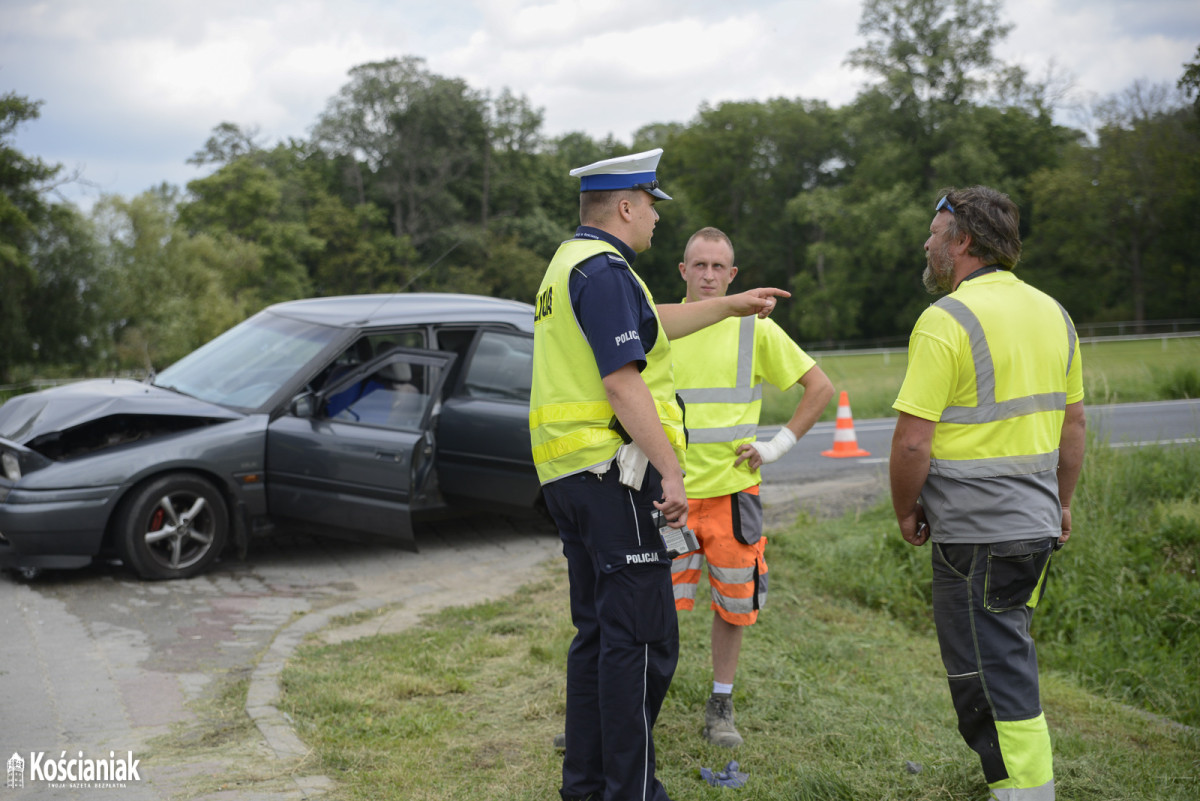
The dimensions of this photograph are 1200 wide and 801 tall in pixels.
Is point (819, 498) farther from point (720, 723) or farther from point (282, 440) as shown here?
point (720, 723)

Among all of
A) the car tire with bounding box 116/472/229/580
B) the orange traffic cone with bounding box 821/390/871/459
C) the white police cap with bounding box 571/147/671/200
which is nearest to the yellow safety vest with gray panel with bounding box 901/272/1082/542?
the white police cap with bounding box 571/147/671/200

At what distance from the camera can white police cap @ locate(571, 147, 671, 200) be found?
3.16 meters

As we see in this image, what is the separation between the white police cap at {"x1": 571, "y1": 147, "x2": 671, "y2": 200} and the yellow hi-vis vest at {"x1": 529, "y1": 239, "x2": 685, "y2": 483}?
0.20 m

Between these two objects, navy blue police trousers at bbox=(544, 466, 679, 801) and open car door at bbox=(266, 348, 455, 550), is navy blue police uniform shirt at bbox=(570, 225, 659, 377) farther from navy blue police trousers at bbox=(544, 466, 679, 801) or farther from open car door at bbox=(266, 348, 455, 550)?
open car door at bbox=(266, 348, 455, 550)

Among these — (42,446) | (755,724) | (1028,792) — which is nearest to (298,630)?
(42,446)

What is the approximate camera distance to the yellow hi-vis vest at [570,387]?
10.0 ft

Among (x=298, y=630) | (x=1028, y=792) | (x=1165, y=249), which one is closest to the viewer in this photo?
(x=1028, y=792)

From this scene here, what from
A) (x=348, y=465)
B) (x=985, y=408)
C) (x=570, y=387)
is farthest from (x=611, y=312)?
(x=348, y=465)

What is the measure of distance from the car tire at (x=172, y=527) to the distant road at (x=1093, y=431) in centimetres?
438

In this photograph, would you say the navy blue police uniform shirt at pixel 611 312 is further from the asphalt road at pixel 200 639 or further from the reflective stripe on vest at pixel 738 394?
the asphalt road at pixel 200 639

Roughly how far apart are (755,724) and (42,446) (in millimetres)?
4711

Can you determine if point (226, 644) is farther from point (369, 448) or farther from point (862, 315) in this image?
point (862, 315)

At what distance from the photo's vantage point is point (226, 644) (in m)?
5.31

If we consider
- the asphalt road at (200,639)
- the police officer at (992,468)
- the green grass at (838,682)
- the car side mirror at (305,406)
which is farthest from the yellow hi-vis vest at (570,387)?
the car side mirror at (305,406)
